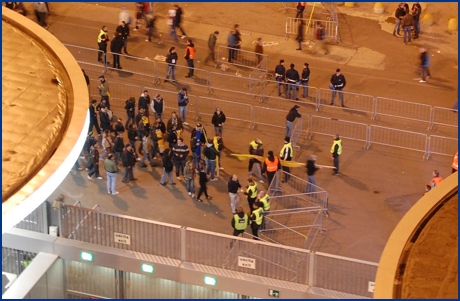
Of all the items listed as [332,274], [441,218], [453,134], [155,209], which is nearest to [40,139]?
[441,218]

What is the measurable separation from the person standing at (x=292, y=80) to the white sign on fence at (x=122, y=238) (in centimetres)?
901

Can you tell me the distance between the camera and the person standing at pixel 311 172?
83.3 ft

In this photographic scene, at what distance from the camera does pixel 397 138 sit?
93.4ft

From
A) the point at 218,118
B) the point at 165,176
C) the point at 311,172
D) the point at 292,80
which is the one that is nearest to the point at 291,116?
the point at 218,118

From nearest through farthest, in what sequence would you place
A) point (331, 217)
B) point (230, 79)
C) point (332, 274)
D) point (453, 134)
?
point (332, 274)
point (331, 217)
point (453, 134)
point (230, 79)

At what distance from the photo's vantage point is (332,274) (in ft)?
71.3

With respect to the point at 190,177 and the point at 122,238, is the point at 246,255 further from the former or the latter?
the point at 190,177

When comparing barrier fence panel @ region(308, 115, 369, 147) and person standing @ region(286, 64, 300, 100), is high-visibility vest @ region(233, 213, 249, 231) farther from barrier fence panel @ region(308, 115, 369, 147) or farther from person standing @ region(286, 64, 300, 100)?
person standing @ region(286, 64, 300, 100)

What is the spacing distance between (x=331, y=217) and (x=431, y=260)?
45.2ft

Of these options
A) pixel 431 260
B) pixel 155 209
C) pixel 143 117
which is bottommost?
pixel 155 209

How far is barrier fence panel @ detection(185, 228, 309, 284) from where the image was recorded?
2198cm

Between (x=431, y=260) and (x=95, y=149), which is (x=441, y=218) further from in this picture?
(x=95, y=149)

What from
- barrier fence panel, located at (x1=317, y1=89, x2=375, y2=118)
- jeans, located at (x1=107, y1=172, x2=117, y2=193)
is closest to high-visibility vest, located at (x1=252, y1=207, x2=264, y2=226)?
jeans, located at (x1=107, y1=172, x2=117, y2=193)

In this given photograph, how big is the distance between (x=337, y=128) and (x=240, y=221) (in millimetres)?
6699
